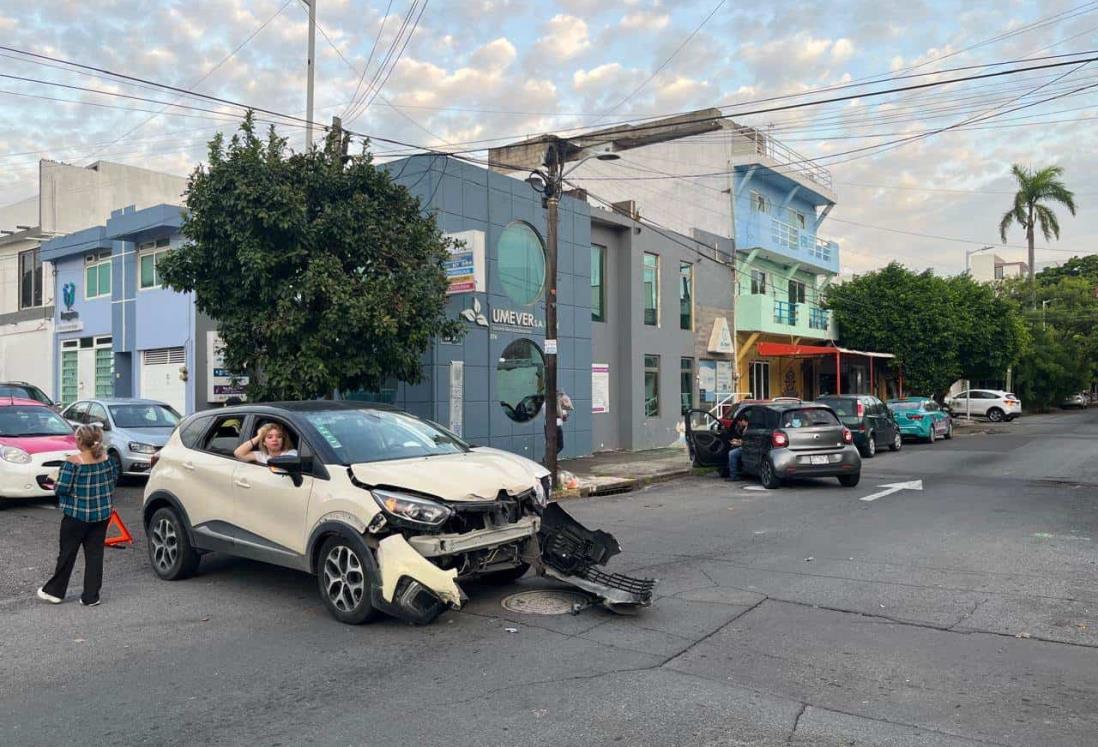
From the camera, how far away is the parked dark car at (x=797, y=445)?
14.8 meters

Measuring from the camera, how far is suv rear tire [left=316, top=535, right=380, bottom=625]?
239 inches

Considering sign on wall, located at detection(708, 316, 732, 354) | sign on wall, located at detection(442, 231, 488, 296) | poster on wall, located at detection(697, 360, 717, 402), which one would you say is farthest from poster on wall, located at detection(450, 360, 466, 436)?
sign on wall, located at detection(708, 316, 732, 354)

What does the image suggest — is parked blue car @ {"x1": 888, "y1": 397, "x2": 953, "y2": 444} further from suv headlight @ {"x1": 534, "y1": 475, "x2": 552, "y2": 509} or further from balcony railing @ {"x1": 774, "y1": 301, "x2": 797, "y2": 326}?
suv headlight @ {"x1": 534, "y1": 475, "x2": 552, "y2": 509}

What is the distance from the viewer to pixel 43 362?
27375 mm

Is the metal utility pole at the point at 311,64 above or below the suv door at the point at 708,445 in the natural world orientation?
above

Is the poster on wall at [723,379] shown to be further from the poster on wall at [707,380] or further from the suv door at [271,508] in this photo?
the suv door at [271,508]

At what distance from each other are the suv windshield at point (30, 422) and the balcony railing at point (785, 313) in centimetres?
2351

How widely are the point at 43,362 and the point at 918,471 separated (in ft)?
85.6

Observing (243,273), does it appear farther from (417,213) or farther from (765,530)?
(765,530)

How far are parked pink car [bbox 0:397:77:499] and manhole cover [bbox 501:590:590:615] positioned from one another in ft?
24.7

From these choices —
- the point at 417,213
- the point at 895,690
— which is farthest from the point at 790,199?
the point at 895,690

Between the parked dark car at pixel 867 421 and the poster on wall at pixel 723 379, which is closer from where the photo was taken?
the parked dark car at pixel 867 421

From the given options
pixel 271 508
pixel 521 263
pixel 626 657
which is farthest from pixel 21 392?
pixel 626 657

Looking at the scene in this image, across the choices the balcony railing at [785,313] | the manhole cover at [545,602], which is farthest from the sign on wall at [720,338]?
the manhole cover at [545,602]
